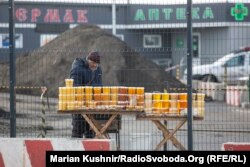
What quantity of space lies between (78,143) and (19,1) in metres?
4.52

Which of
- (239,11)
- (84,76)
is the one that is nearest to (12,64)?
(84,76)

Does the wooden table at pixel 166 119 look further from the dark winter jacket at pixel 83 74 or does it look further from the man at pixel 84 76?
the dark winter jacket at pixel 83 74

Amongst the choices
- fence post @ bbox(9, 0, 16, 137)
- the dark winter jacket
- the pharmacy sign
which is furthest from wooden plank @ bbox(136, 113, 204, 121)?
fence post @ bbox(9, 0, 16, 137)

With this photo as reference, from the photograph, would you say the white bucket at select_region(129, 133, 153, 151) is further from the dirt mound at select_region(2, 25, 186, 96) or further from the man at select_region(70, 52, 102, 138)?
the dirt mound at select_region(2, 25, 186, 96)

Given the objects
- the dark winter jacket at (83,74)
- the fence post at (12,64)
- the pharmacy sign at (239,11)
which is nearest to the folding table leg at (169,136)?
the dark winter jacket at (83,74)

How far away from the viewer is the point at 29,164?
9.38 meters

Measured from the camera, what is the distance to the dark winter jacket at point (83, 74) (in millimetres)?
12078

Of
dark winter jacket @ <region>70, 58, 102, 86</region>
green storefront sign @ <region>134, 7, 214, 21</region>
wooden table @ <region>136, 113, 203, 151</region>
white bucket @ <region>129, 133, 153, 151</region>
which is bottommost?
white bucket @ <region>129, 133, 153, 151</region>

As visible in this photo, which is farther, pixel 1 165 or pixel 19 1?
pixel 19 1

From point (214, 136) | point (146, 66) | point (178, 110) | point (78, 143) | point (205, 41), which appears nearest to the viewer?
point (78, 143)

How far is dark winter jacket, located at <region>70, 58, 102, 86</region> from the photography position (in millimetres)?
12078

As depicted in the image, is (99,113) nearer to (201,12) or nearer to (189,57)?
(189,57)

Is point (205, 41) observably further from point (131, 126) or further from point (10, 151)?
point (10, 151)

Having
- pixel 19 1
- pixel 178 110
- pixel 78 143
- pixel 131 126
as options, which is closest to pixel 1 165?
pixel 78 143
